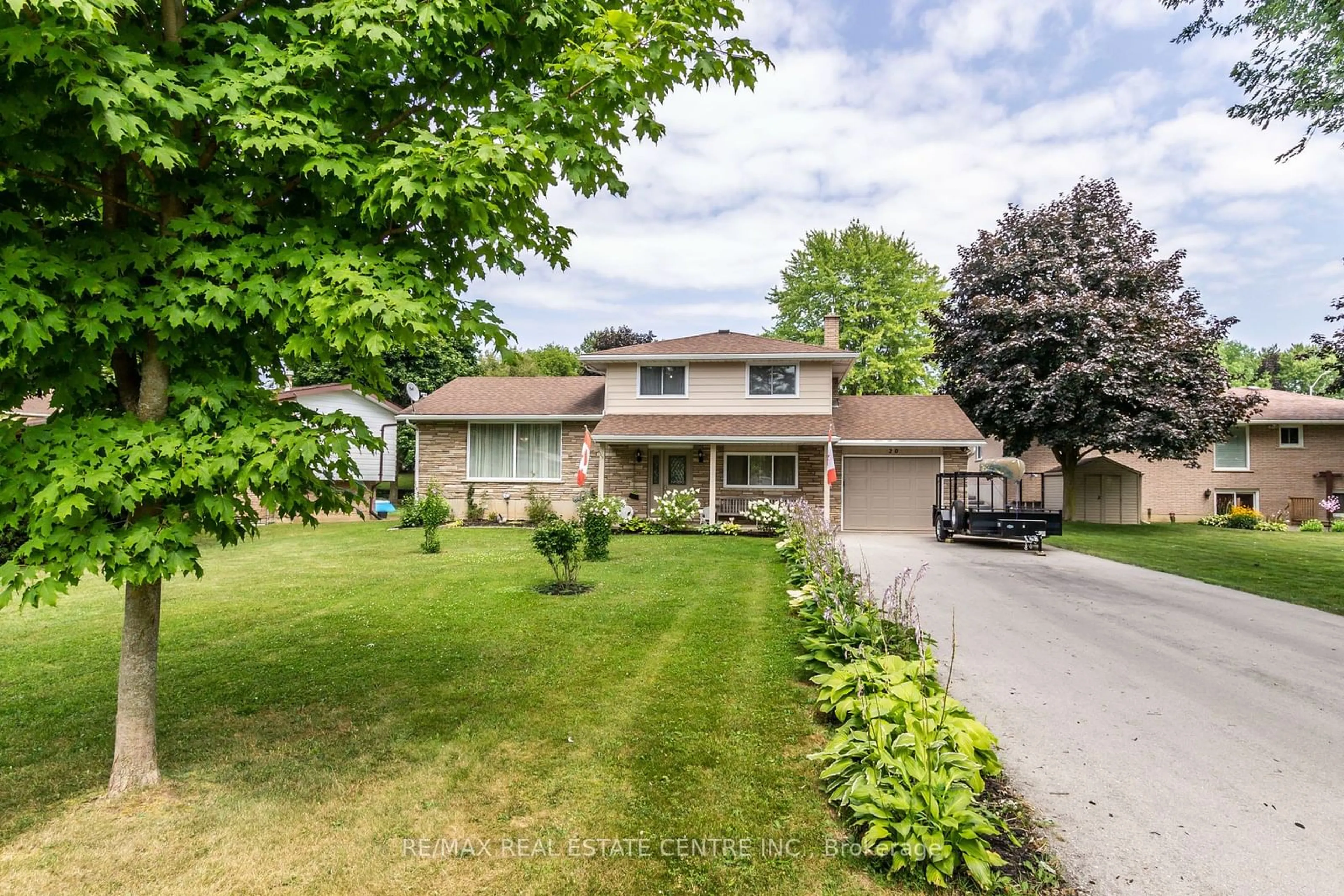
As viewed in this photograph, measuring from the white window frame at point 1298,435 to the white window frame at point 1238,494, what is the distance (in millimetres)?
1897

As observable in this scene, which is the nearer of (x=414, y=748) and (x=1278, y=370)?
(x=414, y=748)

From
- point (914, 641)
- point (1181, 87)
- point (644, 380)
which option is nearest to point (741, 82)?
point (914, 641)

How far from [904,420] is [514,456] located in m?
12.4

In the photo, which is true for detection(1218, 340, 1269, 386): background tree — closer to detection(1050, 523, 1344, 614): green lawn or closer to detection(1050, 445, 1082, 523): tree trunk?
detection(1050, 445, 1082, 523): tree trunk

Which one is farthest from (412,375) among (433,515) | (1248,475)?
(1248,475)

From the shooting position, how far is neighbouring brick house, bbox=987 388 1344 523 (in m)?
22.1

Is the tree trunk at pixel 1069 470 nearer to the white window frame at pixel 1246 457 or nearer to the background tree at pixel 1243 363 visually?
the white window frame at pixel 1246 457

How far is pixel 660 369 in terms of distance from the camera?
18.8 metres

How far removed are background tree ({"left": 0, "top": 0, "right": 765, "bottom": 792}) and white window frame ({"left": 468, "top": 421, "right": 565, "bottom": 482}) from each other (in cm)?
1543

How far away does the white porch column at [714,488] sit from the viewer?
17.0 m

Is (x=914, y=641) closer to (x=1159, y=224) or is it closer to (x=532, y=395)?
(x=532, y=395)

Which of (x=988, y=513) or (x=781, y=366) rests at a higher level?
(x=781, y=366)

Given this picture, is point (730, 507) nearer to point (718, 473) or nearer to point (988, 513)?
point (718, 473)

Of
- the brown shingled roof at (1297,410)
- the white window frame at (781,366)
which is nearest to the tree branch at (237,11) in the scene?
the white window frame at (781,366)
